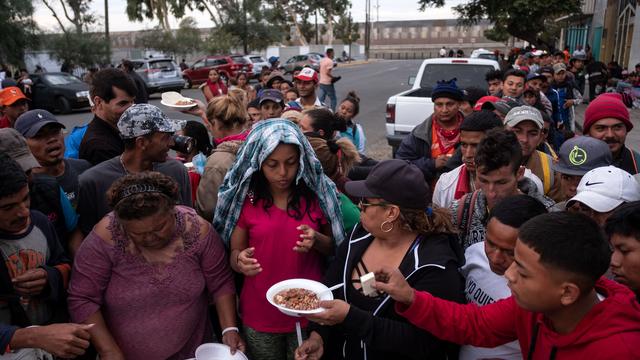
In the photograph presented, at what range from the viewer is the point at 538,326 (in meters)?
1.83

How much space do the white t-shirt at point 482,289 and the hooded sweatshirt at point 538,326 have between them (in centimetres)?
19

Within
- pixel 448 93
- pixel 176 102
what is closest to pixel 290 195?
pixel 448 93

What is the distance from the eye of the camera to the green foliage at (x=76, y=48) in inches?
1139

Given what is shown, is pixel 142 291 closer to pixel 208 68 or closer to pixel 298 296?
pixel 298 296

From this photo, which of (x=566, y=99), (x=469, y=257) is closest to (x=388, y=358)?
(x=469, y=257)

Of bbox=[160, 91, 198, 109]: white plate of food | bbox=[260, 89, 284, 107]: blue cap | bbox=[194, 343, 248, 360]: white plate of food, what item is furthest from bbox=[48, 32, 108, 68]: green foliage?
bbox=[194, 343, 248, 360]: white plate of food

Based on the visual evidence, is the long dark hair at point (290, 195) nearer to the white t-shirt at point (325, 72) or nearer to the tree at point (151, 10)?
the white t-shirt at point (325, 72)

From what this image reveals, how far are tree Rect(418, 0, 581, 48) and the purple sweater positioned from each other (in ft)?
63.3

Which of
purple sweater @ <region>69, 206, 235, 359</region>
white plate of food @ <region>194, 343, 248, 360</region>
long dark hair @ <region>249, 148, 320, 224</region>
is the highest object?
long dark hair @ <region>249, 148, 320, 224</region>

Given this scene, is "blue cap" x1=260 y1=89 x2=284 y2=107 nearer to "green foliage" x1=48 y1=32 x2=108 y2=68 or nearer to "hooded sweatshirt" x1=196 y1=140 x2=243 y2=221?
"hooded sweatshirt" x1=196 y1=140 x2=243 y2=221

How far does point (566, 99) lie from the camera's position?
9.17 m

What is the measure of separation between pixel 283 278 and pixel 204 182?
0.96 m

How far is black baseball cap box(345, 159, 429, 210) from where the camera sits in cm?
220

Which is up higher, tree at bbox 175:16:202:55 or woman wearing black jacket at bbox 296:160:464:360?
tree at bbox 175:16:202:55
